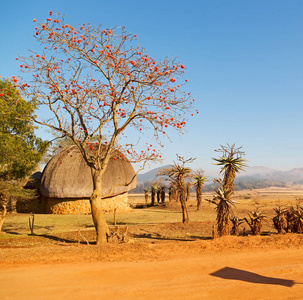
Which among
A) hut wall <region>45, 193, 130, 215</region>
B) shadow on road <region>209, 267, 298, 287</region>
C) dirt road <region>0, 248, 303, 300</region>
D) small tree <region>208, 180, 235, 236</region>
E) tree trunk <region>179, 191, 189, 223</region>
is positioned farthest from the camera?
hut wall <region>45, 193, 130, 215</region>

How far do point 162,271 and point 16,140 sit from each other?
11.8 m

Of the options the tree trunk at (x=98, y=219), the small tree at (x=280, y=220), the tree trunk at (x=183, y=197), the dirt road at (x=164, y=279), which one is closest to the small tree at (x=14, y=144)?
the tree trunk at (x=98, y=219)

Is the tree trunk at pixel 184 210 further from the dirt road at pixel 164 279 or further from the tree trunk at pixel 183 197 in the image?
the dirt road at pixel 164 279

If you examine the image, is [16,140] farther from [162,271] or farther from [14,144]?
[162,271]

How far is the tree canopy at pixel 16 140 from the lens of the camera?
49.9ft

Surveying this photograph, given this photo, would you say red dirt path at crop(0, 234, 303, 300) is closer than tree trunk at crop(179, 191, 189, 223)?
Yes

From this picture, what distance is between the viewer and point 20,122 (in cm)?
1705

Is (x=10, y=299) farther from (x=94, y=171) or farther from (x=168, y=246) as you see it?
(x=94, y=171)

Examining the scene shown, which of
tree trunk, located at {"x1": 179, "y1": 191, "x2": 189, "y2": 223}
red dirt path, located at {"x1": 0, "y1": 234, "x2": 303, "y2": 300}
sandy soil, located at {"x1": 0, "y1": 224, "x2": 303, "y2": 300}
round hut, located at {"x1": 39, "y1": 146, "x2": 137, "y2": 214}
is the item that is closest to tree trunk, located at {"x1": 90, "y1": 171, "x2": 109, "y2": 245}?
sandy soil, located at {"x1": 0, "y1": 224, "x2": 303, "y2": 300}

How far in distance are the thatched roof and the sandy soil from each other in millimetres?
15027

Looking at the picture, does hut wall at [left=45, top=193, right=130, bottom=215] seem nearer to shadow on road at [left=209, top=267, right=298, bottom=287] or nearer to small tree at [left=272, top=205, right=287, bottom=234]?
small tree at [left=272, top=205, right=287, bottom=234]

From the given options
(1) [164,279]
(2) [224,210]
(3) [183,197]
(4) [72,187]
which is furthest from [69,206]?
(1) [164,279]

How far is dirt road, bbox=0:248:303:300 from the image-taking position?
688 centimetres

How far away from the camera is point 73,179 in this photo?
27359 mm
